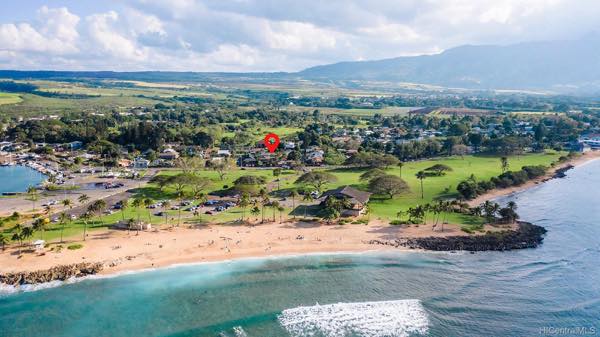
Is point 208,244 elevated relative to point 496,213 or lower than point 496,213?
lower

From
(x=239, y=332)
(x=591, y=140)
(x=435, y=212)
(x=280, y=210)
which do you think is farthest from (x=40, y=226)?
(x=591, y=140)

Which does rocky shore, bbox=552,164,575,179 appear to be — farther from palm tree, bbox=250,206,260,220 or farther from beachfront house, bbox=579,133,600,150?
palm tree, bbox=250,206,260,220

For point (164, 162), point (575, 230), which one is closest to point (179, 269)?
point (575, 230)

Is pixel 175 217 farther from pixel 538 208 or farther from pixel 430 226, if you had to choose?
pixel 538 208

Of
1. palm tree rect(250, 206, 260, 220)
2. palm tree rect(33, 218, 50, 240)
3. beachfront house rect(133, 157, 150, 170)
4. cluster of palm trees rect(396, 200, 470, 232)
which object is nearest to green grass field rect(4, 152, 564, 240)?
palm tree rect(33, 218, 50, 240)

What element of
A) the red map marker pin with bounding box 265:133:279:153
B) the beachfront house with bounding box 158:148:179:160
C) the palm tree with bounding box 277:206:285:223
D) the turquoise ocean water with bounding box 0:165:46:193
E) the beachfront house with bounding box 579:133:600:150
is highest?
the beachfront house with bounding box 579:133:600:150

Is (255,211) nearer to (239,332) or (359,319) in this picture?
(239,332)
